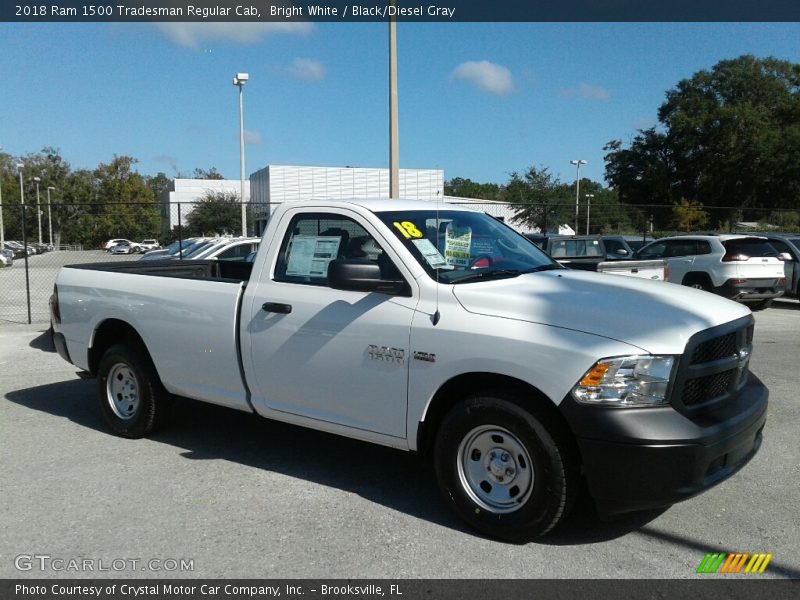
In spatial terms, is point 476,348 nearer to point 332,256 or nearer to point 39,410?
point 332,256

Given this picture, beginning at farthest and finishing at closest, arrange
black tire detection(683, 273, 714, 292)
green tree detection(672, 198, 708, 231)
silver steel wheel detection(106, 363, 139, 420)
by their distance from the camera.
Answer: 1. green tree detection(672, 198, 708, 231)
2. black tire detection(683, 273, 714, 292)
3. silver steel wheel detection(106, 363, 139, 420)

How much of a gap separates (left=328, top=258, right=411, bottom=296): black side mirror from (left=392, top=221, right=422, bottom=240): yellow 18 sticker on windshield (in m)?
0.36

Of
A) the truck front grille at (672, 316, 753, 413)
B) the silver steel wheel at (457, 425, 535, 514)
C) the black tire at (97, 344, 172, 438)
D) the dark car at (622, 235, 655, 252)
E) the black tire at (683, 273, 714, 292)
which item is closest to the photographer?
the truck front grille at (672, 316, 753, 413)

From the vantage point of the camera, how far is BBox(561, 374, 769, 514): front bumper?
3432mm

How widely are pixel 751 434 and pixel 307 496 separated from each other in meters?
2.70

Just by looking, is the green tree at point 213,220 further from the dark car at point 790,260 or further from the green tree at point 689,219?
the dark car at point 790,260

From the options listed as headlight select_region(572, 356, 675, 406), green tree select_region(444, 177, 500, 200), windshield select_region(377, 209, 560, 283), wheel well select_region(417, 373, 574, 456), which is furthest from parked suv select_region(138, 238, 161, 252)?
green tree select_region(444, 177, 500, 200)

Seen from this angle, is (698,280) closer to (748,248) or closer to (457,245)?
(748,248)

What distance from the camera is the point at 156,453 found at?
5590mm

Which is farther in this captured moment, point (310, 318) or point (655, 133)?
point (655, 133)

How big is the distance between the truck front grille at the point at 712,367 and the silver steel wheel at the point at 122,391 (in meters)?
4.29

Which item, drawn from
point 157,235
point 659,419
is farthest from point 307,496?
point 157,235

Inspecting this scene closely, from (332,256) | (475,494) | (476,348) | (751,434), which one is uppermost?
(332,256)

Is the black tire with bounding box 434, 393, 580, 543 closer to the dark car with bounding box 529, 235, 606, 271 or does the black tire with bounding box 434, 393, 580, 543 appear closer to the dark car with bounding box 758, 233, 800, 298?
the dark car with bounding box 529, 235, 606, 271
